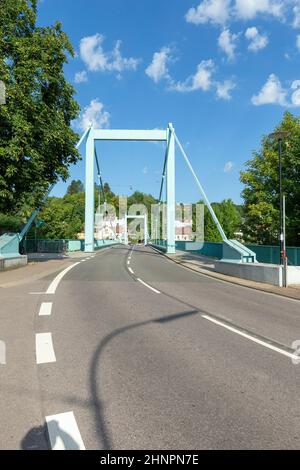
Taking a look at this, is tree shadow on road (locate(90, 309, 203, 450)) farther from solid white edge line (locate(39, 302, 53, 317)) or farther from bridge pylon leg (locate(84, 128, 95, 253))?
bridge pylon leg (locate(84, 128, 95, 253))

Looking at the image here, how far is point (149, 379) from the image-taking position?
14.5ft

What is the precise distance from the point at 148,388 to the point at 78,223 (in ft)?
247

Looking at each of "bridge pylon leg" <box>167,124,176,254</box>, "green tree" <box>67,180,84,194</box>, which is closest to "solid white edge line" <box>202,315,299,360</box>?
"bridge pylon leg" <box>167,124,176,254</box>

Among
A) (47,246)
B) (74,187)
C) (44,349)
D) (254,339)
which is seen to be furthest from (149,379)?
(74,187)

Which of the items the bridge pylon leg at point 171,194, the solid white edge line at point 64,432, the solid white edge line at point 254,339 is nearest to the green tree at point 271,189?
the bridge pylon leg at point 171,194

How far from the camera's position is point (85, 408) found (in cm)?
363

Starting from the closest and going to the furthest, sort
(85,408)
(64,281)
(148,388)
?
(85,408)
(148,388)
(64,281)

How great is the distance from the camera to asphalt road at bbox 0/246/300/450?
318cm

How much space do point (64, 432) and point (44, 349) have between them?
2.54 meters

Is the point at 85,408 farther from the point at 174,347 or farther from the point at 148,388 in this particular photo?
the point at 174,347

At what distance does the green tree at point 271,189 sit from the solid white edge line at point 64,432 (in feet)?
74.4

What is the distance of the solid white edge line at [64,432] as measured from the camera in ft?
9.82

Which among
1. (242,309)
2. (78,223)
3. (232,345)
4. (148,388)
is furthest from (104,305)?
(78,223)

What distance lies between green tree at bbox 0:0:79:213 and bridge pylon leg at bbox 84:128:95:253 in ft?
62.8
